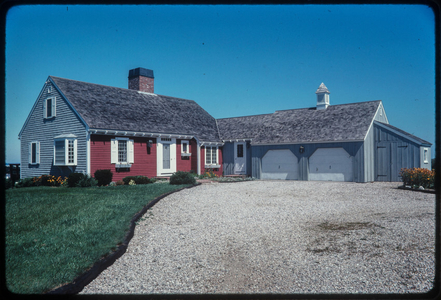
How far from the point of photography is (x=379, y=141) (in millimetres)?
22109

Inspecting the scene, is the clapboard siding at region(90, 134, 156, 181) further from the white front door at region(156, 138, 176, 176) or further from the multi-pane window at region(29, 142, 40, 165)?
the multi-pane window at region(29, 142, 40, 165)

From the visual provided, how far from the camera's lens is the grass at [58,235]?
504 cm

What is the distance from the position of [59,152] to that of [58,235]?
14.5 metres

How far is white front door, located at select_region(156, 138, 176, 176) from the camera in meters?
22.8

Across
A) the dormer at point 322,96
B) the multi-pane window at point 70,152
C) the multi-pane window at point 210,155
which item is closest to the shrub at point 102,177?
the multi-pane window at point 70,152

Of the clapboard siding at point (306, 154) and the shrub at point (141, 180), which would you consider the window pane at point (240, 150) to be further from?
the shrub at point (141, 180)

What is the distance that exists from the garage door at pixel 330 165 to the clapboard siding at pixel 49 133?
1510cm

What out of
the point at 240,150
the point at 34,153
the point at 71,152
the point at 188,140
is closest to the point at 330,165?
the point at 240,150

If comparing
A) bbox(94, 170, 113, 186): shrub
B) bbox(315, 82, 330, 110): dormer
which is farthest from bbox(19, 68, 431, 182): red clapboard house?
bbox(94, 170, 113, 186): shrub

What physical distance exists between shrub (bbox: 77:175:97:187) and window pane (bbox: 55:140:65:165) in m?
2.84

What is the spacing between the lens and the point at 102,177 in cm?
1852

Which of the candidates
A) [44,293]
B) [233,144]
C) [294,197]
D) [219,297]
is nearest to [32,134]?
[233,144]

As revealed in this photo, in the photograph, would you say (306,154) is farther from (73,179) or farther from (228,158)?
(73,179)
